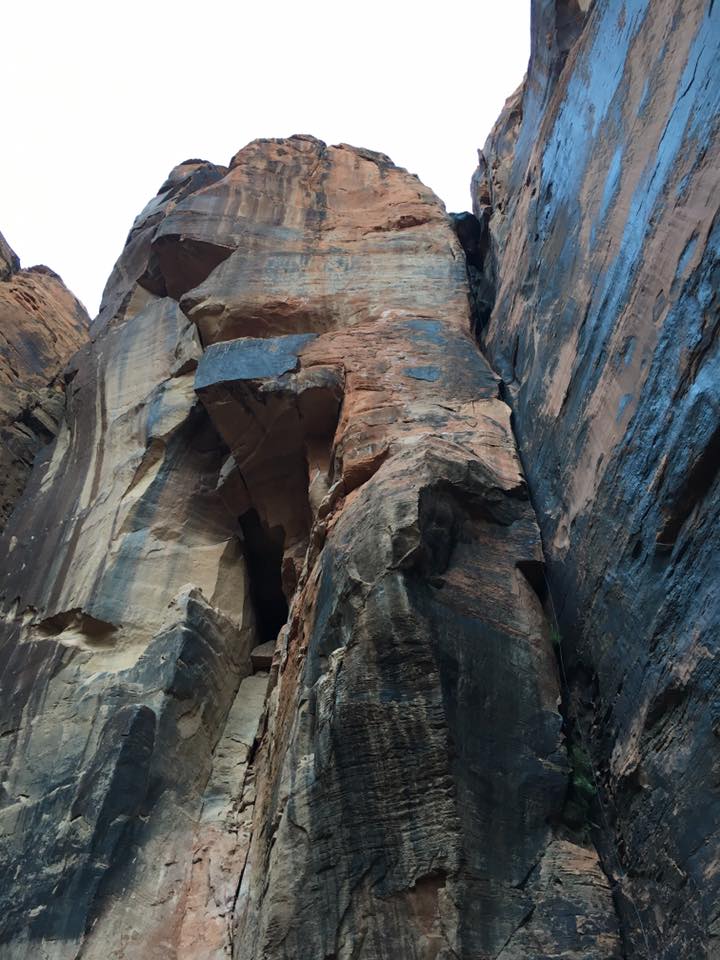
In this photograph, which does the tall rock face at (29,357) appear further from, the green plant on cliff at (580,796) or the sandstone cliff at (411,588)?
the green plant on cliff at (580,796)

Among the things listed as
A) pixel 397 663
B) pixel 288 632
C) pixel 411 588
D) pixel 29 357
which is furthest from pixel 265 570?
pixel 29 357

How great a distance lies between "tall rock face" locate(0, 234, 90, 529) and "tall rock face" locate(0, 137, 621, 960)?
3.85 feet

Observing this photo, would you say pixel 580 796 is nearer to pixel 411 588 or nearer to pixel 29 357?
pixel 411 588

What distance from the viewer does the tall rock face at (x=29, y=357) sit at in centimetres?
1655

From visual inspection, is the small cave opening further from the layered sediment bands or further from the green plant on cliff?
the green plant on cliff

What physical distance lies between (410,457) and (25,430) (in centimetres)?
1006

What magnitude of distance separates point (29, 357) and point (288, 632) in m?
11.5

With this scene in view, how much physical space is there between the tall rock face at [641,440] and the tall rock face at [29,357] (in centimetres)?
910

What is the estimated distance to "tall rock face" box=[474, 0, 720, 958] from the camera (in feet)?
21.6

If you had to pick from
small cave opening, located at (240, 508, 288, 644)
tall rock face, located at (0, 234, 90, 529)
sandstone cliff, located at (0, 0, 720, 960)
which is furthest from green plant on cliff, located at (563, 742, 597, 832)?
tall rock face, located at (0, 234, 90, 529)

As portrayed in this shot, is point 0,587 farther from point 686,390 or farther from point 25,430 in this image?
point 686,390

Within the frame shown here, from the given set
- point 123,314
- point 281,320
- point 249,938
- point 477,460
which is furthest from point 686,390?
point 123,314

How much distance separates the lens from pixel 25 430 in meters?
17.0

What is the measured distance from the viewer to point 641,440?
316 inches
